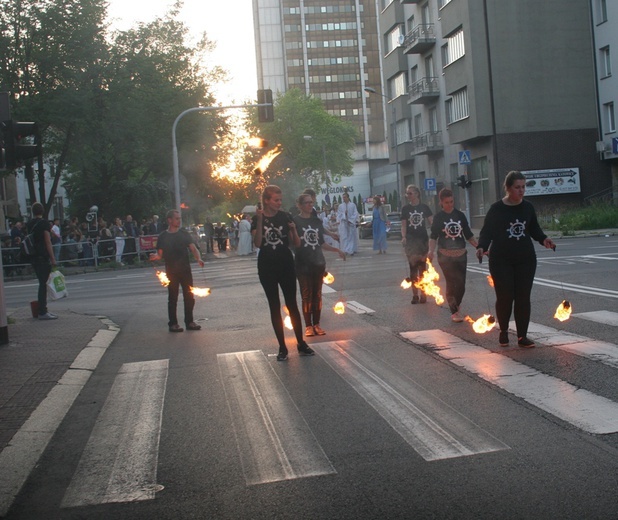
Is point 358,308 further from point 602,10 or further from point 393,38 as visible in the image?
point 393,38

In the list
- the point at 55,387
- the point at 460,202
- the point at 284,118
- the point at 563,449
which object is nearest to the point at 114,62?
the point at 460,202

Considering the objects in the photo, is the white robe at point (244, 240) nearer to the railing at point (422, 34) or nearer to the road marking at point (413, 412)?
the railing at point (422, 34)

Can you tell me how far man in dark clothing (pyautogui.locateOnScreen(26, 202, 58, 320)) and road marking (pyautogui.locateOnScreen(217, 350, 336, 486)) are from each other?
253 inches

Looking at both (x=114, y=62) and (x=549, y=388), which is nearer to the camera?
(x=549, y=388)

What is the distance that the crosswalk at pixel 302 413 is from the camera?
5277mm

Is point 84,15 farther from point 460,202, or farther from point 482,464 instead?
point 482,464

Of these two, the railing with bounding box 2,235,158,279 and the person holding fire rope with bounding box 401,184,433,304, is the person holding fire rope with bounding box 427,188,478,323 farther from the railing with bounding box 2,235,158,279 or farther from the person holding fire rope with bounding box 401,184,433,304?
the railing with bounding box 2,235,158,279

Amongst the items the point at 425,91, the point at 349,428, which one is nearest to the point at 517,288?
the point at 349,428

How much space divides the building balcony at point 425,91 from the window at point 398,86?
3992 mm

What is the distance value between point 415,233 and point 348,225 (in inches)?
571

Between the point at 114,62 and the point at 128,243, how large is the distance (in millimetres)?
8129

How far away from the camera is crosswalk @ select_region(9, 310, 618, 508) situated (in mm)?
5277

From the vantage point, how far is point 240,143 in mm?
57781

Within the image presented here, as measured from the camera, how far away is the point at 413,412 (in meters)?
6.41
